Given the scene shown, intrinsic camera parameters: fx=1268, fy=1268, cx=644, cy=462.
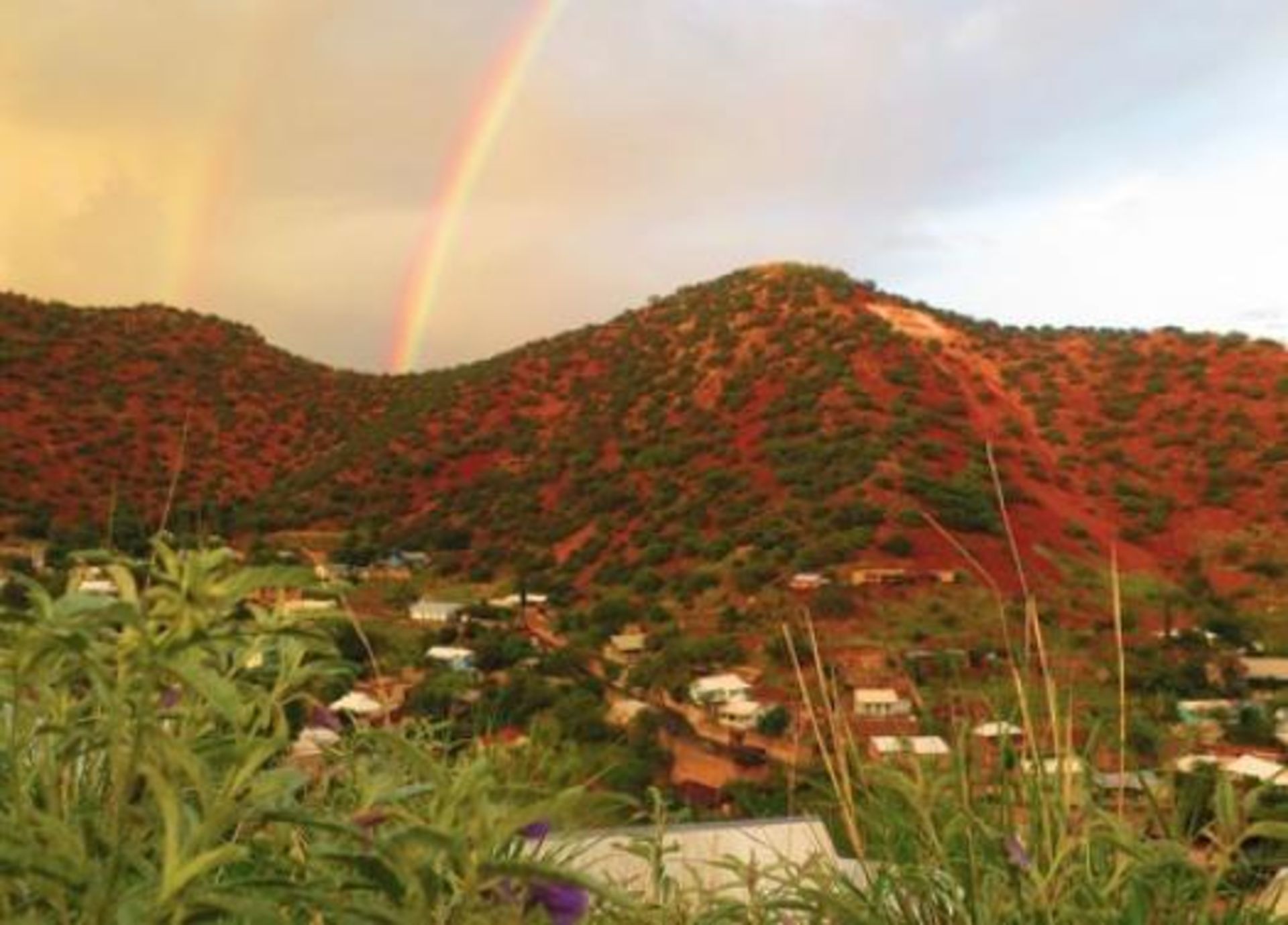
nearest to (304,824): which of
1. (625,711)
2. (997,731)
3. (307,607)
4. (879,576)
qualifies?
(307,607)

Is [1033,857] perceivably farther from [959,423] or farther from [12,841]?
[959,423]

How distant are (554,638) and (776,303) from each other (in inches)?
1325

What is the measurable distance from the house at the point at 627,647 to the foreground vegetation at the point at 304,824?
31.8 m

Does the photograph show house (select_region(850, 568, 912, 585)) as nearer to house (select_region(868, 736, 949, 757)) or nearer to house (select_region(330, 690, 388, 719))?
house (select_region(330, 690, 388, 719))

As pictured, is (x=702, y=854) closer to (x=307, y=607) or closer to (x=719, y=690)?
(x=307, y=607)

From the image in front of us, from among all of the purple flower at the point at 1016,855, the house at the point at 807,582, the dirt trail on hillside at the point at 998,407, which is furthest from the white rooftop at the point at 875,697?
the dirt trail on hillside at the point at 998,407

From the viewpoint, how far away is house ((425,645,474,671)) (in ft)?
92.1

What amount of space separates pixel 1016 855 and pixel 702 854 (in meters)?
1.96

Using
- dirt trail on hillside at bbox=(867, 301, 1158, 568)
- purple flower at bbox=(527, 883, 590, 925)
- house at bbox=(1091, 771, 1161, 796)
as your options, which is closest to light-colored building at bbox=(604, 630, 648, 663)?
dirt trail on hillside at bbox=(867, 301, 1158, 568)

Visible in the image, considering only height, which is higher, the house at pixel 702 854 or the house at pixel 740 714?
the house at pixel 702 854

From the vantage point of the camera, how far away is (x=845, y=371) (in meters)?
56.6

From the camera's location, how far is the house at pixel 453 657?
28062 mm

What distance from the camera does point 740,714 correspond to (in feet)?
87.8

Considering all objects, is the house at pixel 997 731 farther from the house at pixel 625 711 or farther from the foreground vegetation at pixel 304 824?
the house at pixel 625 711
